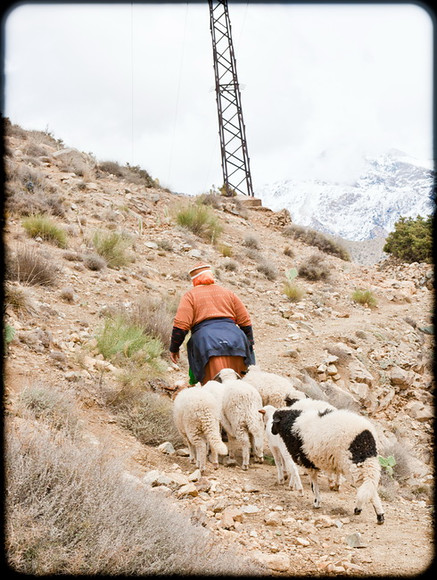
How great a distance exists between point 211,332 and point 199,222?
10737 mm

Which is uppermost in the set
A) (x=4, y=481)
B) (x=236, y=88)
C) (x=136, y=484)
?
(x=236, y=88)

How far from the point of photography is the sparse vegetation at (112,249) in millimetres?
11398

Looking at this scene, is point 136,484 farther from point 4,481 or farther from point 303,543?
point 303,543

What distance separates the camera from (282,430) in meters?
4.78

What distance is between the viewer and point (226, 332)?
21.0ft

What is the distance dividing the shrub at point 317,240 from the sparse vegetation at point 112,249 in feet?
34.2

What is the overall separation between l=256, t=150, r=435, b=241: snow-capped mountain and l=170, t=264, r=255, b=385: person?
319 feet

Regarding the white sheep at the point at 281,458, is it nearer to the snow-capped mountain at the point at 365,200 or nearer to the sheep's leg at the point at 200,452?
the sheep's leg at the point at 200,452

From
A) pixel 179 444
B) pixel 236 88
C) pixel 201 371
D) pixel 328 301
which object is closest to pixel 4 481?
pixel 179 444

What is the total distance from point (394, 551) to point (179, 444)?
294 centimetres

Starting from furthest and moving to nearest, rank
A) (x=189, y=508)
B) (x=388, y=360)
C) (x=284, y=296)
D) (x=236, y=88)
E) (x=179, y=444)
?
(x=236, y=88) < (x=284, y=296) < (x=388, y=360) < (x=179, y=444) < (x=189, y=508)

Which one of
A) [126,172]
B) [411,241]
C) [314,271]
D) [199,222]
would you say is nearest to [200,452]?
[199,222]

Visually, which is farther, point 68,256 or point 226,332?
point 68,256

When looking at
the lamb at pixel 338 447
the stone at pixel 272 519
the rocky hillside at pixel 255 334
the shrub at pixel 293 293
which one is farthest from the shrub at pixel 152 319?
the shrub at pixel 293 293
